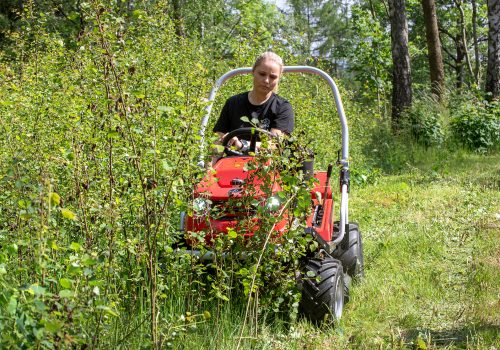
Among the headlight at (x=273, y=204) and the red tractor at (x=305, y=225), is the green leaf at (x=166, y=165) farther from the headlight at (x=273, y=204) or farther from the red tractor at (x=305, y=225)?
the headlight at (x=273, y=204)

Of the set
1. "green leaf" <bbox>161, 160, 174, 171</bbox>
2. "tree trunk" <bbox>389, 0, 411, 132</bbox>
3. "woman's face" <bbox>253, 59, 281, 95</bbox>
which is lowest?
"green leaf" <bbox>161, 160, 174, 171</bbox>

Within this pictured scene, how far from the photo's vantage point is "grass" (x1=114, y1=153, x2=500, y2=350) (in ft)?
11.0

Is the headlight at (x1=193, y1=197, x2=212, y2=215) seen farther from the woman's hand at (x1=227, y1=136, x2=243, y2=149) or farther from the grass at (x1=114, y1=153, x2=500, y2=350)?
the woman's hand at (x1=227, y1=136, x2=243, y2=149)

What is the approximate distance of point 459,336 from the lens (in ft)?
11.6

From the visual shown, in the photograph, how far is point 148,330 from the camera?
2891 mm

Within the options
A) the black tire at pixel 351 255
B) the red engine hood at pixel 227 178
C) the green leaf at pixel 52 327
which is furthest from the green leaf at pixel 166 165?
the black tire at pixel 351 255

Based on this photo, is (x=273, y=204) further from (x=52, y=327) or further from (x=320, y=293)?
(x=52, y=327)

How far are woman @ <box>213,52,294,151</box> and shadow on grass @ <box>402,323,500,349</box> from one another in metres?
1.69

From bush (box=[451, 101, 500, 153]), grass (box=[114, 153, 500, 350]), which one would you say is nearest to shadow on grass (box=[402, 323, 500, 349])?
grass (box=[114, 153, 500, 350])

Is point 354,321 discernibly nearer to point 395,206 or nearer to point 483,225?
point 483,225

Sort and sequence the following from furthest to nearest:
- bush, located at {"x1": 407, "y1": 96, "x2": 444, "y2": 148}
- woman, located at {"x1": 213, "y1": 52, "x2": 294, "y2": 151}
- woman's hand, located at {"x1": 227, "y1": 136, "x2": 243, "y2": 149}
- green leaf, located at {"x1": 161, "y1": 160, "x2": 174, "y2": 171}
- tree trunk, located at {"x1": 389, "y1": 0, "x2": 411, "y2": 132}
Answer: tree trunk, located at {"x1": 389, "y1": 0, "x2": 411, "y2": 132}, bush, located at {"x1": 407, "y1": 96, "x2": 444, "y2": 148}, woman, located at {"x1": 213, "y1": 52, "x2": 294, "y2": 151}, woman's hand, located at {"x1": 227, "y1": 136, "x2": 243, "y2": 149}, green leaf, located at {"x1": 161, "y1": 160, "x2": 174, "y2": 171}

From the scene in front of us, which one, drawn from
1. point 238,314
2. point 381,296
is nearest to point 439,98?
point 381,296

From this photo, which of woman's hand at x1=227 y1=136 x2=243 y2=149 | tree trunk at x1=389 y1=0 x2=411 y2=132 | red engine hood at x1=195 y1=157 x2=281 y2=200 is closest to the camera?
red engine hood at x1=195 y1=157 x2=281 y2=200

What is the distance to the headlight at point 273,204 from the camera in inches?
121
